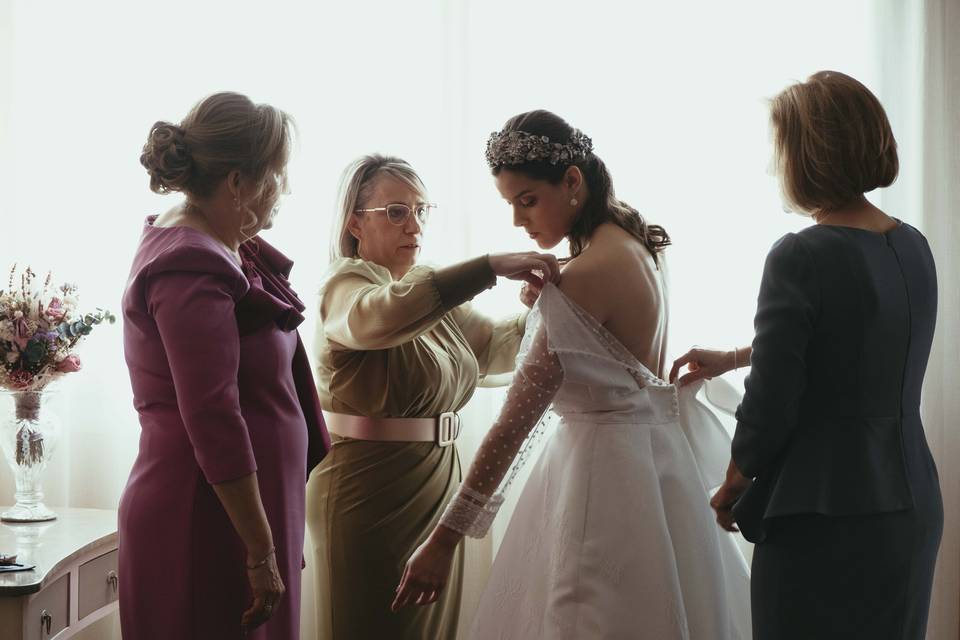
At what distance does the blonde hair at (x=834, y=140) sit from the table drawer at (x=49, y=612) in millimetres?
1546

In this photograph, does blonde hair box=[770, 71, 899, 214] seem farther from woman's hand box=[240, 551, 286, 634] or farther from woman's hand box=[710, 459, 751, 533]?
woman's hand box=[240, 551, 286, 634]

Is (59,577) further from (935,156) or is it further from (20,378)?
(935,156)

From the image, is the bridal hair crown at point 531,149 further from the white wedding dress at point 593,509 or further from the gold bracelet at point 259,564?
the gold bracelet at point 259,564

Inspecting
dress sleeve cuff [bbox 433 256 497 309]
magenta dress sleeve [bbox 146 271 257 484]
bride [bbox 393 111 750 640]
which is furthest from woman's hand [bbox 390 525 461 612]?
dress sleeve cuff [bbox 433 256 497 309]

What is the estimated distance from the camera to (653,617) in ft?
4.94

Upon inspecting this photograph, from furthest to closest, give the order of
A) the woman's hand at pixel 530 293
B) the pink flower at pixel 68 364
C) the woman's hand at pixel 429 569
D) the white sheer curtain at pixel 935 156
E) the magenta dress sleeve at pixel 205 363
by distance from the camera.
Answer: the white sheer curtain at pixel 935 156
the pink flower at pixel 68 364
the woman's hand at pixel 530 293
the woman's hand at pixel 429 569
the magenta dress sleeve at pixel 205 363

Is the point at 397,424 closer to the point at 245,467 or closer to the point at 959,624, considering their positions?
the point at 245,467

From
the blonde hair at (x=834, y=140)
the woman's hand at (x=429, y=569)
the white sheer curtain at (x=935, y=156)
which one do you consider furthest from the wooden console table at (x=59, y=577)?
the white sheer curtain at (x=935, y=156)

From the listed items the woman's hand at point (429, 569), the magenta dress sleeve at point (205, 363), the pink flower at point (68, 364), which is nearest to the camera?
the magenta dress sleeve at point (205, 363)

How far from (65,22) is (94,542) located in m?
1.71

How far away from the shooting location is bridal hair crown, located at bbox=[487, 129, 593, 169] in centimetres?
170

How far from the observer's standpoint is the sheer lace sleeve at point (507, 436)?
161 centimetres

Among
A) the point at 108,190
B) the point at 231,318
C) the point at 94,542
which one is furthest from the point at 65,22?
the point at 231,318

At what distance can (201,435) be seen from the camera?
4.45ft
